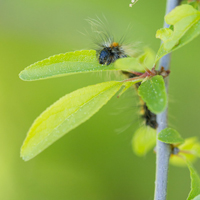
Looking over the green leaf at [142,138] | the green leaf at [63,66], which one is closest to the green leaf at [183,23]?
the green leaf at [63,66]

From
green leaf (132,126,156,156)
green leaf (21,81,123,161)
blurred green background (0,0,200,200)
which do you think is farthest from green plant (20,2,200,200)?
blurred green background (0,0,200,200)

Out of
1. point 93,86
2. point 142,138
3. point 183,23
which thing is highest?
point 183,23

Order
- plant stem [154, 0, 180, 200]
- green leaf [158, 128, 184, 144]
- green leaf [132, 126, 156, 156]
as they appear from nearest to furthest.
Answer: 1. green leaf [158, 128, 184, 144]
2. plant stem [154, 0, 180, 200]
3. green leaf [132, 126, 156, 156]

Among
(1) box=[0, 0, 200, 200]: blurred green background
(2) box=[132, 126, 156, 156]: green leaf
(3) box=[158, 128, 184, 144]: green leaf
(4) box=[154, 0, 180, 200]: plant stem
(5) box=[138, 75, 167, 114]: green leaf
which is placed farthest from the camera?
(1) box=[0, 0, 200, 200]: blurred green background

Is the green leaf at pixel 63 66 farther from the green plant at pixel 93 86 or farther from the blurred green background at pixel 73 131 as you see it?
the blurred green background at pixel 73 131

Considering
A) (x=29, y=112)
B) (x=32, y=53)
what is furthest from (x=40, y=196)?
(x=32, y=53)

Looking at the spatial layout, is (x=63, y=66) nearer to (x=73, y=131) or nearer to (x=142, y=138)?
(x=142, y=138)

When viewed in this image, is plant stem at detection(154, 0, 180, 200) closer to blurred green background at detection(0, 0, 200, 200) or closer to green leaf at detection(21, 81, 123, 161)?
green leaf at detection(21, 81, 123, 161)

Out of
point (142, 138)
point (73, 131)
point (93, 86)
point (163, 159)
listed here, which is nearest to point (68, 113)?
point (93, 86)
